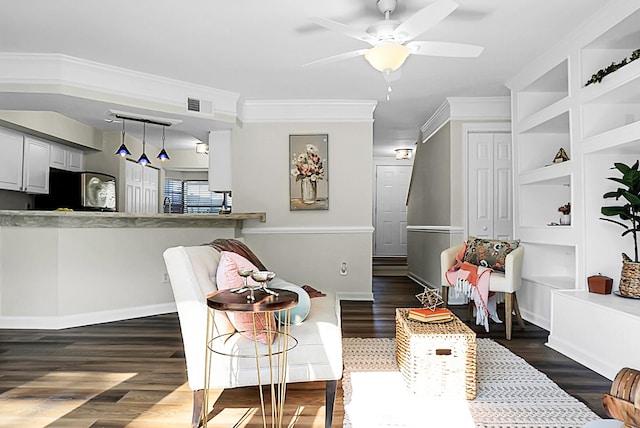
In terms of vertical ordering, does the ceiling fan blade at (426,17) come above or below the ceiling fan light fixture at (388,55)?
above

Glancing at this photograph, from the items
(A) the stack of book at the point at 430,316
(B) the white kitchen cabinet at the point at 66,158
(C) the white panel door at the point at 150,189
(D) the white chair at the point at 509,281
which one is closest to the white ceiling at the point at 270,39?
(B) the white kitchen cabinet at the point at 66,158

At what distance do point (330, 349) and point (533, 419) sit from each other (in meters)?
1.05

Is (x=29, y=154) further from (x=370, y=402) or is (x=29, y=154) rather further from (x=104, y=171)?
(x=370, y=402)

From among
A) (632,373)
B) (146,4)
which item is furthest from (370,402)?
(146,4)

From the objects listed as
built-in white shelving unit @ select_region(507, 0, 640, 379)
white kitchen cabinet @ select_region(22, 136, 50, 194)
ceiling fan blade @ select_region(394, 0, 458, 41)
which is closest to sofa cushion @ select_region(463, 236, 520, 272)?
built-in white shelving unit @ select_region(507, 0, 640, 379)

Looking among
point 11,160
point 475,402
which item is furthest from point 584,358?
point 11,160

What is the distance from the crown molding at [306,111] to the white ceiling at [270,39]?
0.31 metres

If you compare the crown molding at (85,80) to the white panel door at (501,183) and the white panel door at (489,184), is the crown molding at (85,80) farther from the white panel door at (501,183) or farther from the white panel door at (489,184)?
the white panel door at (501,183)

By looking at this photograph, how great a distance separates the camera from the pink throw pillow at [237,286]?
2154 millimetres

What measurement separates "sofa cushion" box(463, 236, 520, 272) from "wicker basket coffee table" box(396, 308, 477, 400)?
5.83 feet

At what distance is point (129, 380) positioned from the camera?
9.10ft

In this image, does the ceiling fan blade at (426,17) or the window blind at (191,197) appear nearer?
the ceiling fan blade at (426,17)

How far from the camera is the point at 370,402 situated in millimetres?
2434

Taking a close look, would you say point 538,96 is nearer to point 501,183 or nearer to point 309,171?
point 501,183
